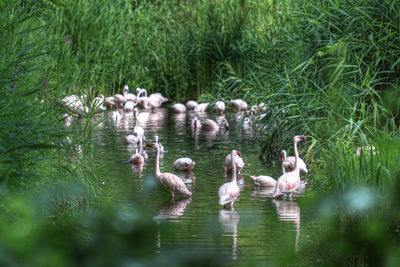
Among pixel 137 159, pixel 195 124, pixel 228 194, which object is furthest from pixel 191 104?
pixel 228 194

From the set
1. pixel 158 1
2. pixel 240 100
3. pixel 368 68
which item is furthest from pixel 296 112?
pixel 158 1

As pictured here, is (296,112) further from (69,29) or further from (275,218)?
(69,29)

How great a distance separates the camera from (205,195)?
22.0 feet

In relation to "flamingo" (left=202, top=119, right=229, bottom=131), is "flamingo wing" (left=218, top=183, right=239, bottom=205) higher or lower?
lower

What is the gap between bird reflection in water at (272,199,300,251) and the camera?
18.3 ft

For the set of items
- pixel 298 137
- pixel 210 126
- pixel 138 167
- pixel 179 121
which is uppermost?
pixel 179 121

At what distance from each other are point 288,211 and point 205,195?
3.34ft

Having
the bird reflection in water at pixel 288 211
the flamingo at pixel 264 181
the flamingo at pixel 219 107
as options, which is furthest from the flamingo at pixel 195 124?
the bird reflection in water at pixel 288 211

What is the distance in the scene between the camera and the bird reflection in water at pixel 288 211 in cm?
557

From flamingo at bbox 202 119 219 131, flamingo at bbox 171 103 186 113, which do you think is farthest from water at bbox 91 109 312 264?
flamingo at bbox 171 103 186 113

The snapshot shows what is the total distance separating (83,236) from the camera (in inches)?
53.7

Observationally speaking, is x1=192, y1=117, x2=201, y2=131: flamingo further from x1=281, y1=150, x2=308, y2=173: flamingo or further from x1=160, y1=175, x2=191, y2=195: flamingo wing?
x1=160, y1=175, x2=191, y2=195: flamingo wing

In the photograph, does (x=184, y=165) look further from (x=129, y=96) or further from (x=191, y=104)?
(x=191, y=104)

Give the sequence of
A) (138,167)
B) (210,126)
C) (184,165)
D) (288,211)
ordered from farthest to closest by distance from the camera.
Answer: (210,126) → (138,167) → (184,165) → (288,211)
